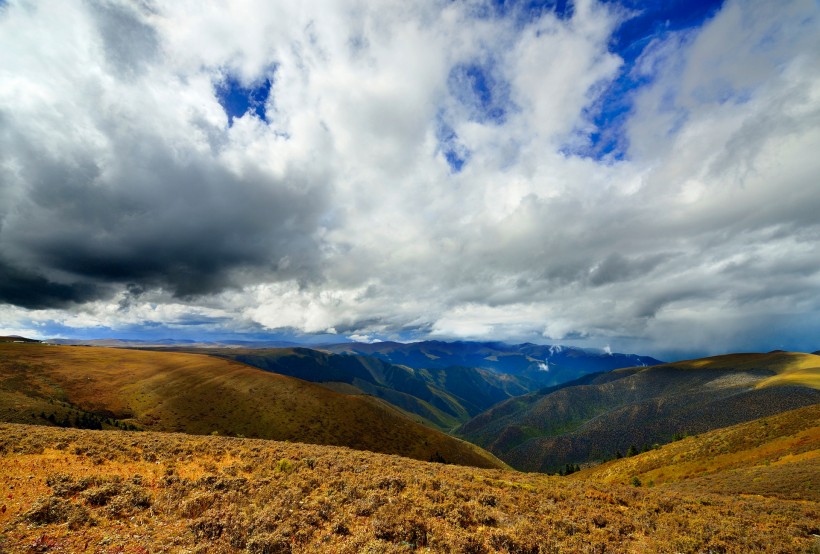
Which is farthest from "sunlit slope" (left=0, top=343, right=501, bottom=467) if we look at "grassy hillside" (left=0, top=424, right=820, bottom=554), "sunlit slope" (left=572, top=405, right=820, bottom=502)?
"grassy hillside" (left=0, top=424, right=820, bottom=554)

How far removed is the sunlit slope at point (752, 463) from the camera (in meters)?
33.1

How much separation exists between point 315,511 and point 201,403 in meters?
124

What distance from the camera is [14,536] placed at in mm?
11258

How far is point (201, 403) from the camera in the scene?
371 ft

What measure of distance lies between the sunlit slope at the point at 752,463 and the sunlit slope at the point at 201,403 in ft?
191

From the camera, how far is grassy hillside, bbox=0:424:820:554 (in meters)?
12.2

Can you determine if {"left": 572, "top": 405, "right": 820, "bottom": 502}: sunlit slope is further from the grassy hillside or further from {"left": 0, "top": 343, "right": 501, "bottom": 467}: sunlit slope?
{"left": 0, "top": 343, "right": 501, "bottom": 467}: sunlit slope

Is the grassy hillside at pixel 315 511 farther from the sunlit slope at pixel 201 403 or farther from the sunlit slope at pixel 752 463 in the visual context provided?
the sunlit slope at pixel 201 403

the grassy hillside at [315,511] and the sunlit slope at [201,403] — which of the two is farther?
the sunlit slope at [201,403]

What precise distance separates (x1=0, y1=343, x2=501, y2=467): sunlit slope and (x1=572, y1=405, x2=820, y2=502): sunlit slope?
58.3 metres

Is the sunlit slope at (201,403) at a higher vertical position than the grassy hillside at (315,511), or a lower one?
lower

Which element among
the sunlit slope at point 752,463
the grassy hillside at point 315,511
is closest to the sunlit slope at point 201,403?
the sunlit slope at point 752,463

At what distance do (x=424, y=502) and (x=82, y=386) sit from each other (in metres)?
149

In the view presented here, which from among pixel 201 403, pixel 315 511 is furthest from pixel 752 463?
pixel 201 403
